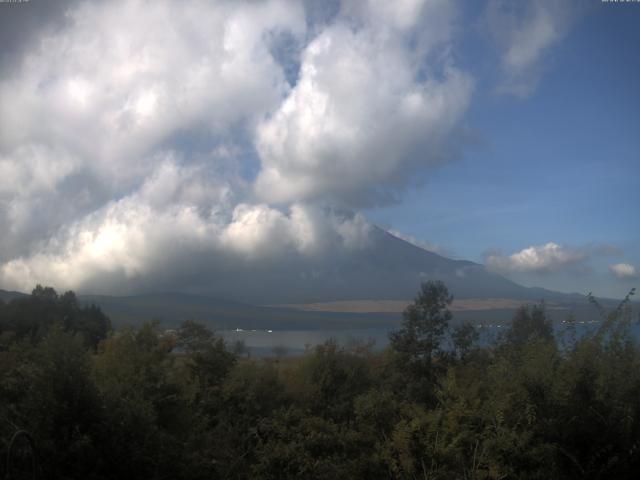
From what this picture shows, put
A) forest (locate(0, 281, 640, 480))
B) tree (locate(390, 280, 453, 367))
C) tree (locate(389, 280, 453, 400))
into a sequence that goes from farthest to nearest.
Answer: tree (locate(390, 280, 453, 367)), tree (locate(389, 280, 453, 400)), forest (locate(0, 281, 640, 480))

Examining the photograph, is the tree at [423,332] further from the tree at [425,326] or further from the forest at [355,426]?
the forest at [355,426]

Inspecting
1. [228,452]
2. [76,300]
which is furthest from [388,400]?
[76,300]

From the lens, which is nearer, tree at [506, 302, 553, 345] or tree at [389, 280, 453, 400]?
tree at [506, 302, 553, 345]

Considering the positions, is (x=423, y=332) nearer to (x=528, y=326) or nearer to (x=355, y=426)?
(x=528, y=326)

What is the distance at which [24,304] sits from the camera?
47.3m

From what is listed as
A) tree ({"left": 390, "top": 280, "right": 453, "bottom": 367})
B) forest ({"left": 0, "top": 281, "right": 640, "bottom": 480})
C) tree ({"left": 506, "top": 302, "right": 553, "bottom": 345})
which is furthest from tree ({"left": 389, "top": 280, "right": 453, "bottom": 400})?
forest ({"left": 0, "top": 281, "right": 640, "bottom": 480})

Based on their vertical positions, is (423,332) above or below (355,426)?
above

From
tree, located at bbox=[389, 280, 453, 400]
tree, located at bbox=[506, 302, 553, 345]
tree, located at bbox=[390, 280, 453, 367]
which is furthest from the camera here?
tree, located at bbox=[390, 280, 453, 367]

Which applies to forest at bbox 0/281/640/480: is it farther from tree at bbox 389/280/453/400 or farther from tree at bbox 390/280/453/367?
tree at bbox 390/280/453/367

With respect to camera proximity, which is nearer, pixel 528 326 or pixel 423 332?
pixel 528 326

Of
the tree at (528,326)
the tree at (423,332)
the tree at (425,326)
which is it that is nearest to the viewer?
the tree at (528,326)

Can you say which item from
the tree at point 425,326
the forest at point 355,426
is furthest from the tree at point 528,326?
the forest at point 355,426

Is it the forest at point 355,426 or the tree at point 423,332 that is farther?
the tree at point 423,332

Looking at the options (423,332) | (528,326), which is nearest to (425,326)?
(423,332)
